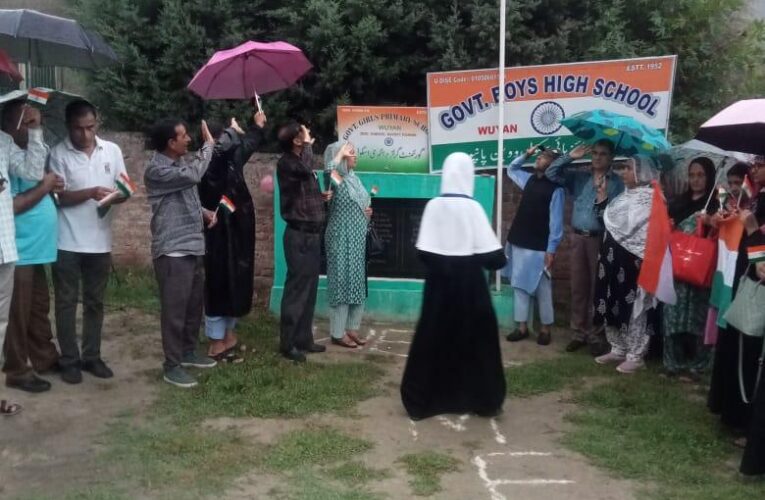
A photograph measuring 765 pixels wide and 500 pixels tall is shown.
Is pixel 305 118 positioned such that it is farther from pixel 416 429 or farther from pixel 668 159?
pixel 416 429

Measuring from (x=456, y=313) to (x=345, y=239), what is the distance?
1763 millimetres

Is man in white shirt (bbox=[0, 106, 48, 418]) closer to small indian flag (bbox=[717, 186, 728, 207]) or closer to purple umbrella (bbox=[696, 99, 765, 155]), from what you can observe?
purple umbrella (bbox=[696, 99, 765, 155])

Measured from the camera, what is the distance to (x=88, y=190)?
5.64m

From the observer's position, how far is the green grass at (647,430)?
4.55 meters

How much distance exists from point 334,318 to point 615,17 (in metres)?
4.07

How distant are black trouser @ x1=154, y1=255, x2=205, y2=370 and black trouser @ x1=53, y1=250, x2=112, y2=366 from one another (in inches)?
16.3

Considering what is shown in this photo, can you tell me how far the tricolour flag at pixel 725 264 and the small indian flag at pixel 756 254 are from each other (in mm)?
522

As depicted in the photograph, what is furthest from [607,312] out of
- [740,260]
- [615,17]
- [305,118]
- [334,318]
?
[305,118]

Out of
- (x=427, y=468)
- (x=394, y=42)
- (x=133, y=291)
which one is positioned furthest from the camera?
(x=394, y=42)

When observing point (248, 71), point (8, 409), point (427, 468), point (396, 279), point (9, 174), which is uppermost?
point (248, 71)

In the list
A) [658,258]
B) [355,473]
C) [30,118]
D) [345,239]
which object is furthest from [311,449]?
[658,258]

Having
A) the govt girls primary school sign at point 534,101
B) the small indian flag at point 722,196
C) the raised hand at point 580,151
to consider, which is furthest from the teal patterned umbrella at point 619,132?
the small indian flag at point 722,196

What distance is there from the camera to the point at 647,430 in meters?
5.26

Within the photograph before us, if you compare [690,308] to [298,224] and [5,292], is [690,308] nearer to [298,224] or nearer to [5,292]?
[298,224]
